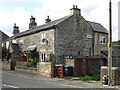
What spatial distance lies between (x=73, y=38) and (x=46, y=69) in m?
8.27

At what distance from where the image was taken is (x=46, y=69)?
722 inches

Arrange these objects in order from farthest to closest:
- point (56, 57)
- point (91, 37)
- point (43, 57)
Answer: point (91, 37)
point (43, 57)
point (56, 57)

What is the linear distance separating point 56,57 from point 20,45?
37.6 ft

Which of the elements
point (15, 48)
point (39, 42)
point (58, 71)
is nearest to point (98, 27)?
point (39, 42)

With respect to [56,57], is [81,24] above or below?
above

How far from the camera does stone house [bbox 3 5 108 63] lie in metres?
23.0

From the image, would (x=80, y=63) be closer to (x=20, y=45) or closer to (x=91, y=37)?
(x=91, y=37)

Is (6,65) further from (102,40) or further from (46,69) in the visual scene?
(102,40)

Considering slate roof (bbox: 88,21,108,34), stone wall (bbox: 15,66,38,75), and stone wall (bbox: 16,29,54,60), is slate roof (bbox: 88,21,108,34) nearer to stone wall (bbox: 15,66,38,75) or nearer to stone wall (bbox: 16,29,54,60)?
stone wall (bbox: 16,29,54,60)

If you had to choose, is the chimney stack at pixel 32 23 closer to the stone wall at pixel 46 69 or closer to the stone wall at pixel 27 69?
the stone wall at pixel 27 69

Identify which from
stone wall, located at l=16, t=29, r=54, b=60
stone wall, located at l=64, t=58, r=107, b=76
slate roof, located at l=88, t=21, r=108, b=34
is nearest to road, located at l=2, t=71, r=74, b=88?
stone wall, located at l=64, t=58, r=107, b=76

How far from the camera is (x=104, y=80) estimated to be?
12.8 meters

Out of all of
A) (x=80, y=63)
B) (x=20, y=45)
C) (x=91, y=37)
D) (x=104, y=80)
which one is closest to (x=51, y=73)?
(x=80, y=63)

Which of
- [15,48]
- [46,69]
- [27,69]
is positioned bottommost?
[27,69]
